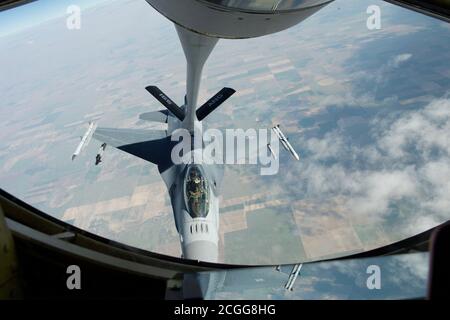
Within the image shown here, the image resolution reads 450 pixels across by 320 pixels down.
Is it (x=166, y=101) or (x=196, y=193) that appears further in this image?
(x=166, y=101)

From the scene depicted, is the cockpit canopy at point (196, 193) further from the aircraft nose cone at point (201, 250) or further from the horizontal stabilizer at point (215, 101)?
the horizontal stabilizer at point (215, 101)

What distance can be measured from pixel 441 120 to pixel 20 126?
46661mm

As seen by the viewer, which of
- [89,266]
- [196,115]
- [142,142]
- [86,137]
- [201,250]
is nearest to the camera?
[89,266]

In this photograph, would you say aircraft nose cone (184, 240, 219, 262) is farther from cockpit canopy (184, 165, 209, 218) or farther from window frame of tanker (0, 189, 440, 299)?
window frame of tanker (0, 189, 440, 299)

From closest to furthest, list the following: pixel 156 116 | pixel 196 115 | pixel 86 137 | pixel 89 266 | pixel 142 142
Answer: pixel 89 266 < pixel 86 137 < pixel 196 115 < pixel 142 142 < pixel 156 116

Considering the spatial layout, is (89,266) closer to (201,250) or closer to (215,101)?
(201,250)

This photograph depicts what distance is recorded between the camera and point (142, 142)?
9328 mm

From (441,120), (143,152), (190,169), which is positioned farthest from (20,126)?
(441,120)

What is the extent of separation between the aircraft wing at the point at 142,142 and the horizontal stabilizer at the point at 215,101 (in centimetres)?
116

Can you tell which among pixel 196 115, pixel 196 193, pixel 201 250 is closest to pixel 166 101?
pixel 196 115

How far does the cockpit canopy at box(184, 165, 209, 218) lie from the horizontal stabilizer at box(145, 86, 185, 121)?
96.0 inches

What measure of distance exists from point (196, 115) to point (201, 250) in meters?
3.81

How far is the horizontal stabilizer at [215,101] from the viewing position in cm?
812
